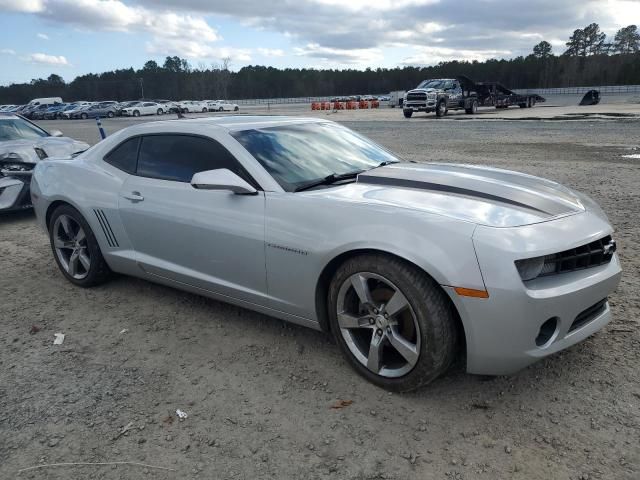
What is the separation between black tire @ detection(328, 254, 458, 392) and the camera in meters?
2.52

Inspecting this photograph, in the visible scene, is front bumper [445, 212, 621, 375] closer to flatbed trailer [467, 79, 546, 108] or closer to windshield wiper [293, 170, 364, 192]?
windshield wiper [293, 170, 364, 192]

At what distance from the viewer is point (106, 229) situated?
13.5ft

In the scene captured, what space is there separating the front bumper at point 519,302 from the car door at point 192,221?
134 centimetres

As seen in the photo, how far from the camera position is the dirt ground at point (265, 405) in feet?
7.54

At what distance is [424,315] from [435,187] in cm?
88

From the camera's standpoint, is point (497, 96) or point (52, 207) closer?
point (52, 207)

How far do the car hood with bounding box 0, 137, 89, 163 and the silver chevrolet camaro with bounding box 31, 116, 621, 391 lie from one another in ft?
12.2

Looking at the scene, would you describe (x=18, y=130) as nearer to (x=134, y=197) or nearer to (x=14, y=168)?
(x=14, y=168)

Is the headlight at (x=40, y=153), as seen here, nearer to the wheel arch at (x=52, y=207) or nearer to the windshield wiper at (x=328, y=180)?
the wheel arch at (x=52, y=207)

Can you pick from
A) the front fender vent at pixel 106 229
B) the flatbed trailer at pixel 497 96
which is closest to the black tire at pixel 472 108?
the flatbed trailer at pixel 497 96

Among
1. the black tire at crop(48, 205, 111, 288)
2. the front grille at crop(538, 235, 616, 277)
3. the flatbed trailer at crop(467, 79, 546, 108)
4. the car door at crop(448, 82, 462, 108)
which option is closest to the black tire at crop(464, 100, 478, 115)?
the flatbed trailer at crop(467, 79, 546, 108)

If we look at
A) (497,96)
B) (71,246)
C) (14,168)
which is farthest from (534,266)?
(497,96)

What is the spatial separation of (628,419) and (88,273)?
4055mm

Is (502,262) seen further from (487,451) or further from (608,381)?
(608,381)
